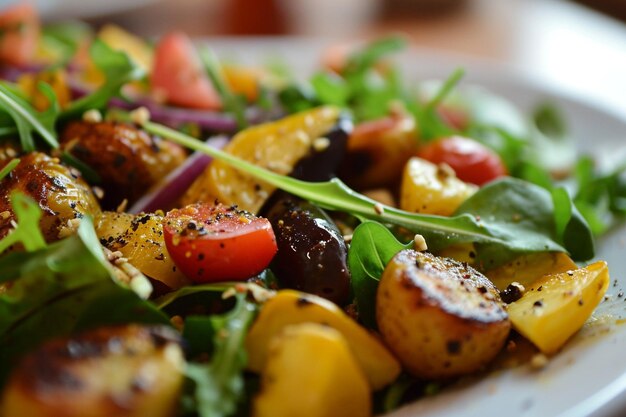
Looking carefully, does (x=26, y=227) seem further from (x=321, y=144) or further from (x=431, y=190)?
(x=431, y=190)

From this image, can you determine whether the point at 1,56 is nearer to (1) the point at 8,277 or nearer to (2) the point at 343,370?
(1) the point at 8,277

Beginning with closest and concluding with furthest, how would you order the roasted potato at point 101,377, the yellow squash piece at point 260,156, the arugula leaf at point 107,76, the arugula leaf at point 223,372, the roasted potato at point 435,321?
the roasted potato at point 101,377 → the arugula leaf at point 223,372 → the roasted potato at point 435,321 → the yellow squash piece at point 260,156 → the arugula leaf at point 107,76

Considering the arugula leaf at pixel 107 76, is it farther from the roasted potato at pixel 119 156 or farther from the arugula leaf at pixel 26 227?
the arugula leaf at pixel 26 227

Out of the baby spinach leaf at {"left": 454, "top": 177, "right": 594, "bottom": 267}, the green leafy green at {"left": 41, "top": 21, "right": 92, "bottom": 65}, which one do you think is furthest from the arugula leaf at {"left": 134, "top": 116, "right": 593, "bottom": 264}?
the green leafy green at {"left": 41, "top": 21, "right": 92, "bottom": 65}

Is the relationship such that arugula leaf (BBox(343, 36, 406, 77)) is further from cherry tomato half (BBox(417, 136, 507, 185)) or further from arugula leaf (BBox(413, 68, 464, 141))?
cherry tomato half (BBox(417, 136, 507, 185))

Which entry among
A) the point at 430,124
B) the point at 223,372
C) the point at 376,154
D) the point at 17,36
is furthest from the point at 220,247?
A: the point at 17,36

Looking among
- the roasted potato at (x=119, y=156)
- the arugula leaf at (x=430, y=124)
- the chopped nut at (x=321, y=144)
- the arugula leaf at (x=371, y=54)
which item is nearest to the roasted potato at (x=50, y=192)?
the roasted potato at (x=119, y=156)

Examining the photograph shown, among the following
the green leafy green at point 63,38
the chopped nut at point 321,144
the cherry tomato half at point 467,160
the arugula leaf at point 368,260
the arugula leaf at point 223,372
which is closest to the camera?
the arugula leaf at point 223,372

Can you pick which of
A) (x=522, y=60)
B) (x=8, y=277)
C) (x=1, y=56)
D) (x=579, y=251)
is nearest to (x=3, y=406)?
(x=8, y=277)
